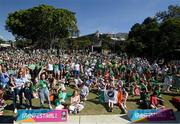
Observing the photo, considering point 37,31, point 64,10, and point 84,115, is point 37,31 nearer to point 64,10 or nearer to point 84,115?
point 64,10

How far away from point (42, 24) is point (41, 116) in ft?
200

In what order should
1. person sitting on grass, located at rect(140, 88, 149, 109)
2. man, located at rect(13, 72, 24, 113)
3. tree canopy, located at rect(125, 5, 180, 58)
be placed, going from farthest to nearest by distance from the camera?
1. tree canopy, located at rect(125, 5, 180, 58)
2. person sitting on grass, located at rect(140, 88, 149, 109)
3. man, located at rect(13, 72, 24, 113)

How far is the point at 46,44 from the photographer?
79.4m

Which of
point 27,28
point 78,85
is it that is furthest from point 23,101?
point 27,28

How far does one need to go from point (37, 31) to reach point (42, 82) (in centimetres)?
6229

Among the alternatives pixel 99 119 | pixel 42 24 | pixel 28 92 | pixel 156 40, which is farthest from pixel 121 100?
pixel 42 24

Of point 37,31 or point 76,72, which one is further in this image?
point 37,31

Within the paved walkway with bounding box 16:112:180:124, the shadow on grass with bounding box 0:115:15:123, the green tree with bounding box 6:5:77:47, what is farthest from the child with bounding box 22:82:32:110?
the green tree with bounding box 6:5:77:47

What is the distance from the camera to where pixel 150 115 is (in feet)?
45.9

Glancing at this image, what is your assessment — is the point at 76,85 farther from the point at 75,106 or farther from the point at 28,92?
the point at 28,92

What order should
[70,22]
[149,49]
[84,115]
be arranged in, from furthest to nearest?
[70,22]
[149,49]
[84,115]

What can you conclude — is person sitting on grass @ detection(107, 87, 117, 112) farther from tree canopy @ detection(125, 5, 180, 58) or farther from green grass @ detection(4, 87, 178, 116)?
tree canopy @ detection(125, 5, 180, 58)

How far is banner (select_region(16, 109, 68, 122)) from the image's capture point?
13766 millimetres

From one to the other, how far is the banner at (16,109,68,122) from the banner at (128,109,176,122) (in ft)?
9.05
